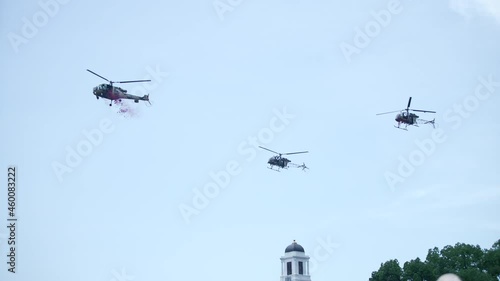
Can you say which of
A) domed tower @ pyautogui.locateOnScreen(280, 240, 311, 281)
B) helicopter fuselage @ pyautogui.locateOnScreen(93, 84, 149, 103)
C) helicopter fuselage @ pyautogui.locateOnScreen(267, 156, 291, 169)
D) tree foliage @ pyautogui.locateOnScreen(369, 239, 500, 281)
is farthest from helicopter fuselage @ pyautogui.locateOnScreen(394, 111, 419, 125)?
domed tower @ pyautogui.locateOnScreen(280, 240, 311, 281)

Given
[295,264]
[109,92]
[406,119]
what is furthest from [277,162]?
[295,264]

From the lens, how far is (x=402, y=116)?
5638 centimetres

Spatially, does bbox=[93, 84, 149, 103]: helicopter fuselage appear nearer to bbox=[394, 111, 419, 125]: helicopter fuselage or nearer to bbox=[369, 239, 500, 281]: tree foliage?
bbox=[394, 111, 419, 125]: helicopter fuselage

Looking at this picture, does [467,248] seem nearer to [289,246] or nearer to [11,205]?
[289,246]

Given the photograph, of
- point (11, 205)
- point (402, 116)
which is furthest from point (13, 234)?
point (402, 116)

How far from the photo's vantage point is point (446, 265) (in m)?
71.4

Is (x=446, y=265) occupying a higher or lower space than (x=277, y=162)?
lower

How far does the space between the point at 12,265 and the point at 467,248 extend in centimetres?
5690

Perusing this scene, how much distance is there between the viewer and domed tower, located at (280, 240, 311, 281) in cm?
9681

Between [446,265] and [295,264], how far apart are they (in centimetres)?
3087

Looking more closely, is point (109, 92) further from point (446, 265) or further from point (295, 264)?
point (295, 264)

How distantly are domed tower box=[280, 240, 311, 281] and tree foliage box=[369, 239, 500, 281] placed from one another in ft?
76.7

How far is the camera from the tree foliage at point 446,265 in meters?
69.0

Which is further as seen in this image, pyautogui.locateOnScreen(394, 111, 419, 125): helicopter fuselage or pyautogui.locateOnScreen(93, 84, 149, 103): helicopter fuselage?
pyautogui.locateOnScreen(394, 111, 419, 125): helicopter fuselage
